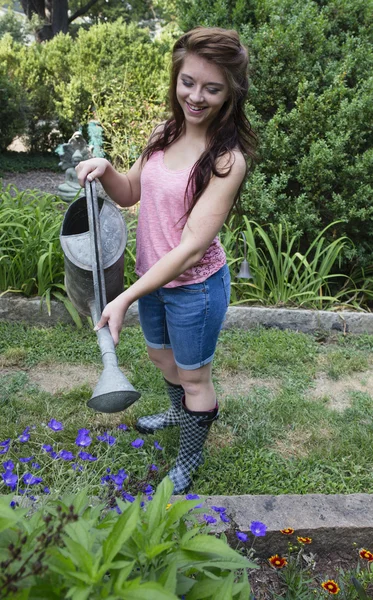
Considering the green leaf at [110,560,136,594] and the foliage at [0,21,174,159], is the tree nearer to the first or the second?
the foliage at [0,21,174,159]

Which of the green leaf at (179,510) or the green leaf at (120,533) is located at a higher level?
the green leaf at (120,533)

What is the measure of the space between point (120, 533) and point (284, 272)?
313 centimetres

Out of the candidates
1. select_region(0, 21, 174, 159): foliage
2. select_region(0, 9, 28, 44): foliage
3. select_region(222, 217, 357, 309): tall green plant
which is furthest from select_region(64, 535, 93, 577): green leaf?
select_region(0, 9, 28, 44): foliage

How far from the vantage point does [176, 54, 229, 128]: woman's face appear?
1.73m

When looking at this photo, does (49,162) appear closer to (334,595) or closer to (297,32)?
(297,32)

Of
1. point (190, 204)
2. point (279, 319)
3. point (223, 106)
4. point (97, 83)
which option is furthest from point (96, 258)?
point (97, 83)

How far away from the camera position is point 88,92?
9.47 m

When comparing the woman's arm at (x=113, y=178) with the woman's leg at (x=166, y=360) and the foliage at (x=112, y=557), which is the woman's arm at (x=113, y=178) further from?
the foliage at (x=112, y=557)

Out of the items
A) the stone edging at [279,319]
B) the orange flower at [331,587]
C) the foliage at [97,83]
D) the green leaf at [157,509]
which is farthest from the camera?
the foliage at [97,83]

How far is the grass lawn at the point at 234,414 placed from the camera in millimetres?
2162

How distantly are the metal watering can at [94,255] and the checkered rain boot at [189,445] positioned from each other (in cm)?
54

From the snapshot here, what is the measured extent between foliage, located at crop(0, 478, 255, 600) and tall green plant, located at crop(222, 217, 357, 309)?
2.80 m

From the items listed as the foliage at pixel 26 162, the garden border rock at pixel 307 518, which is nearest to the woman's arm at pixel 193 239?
the garden border rock at pixel 307 518

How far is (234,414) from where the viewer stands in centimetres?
268
